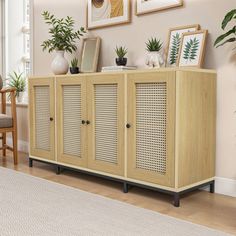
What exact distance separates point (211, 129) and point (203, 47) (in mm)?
513

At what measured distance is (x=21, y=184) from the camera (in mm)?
2494

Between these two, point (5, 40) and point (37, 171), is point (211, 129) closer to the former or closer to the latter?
point (37, 171)

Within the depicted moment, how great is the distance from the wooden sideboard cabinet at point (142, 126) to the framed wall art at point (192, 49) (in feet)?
0.45

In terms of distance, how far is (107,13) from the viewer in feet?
9.77

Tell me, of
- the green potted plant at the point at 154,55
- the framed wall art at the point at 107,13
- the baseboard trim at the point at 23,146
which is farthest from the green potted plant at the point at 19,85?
the green potted plant at the point at 154,55

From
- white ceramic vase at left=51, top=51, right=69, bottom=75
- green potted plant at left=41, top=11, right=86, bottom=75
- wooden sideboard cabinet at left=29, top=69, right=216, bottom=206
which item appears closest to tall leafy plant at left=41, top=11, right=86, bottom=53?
green potted plant at left=41, top=11, right=86, bottom=75

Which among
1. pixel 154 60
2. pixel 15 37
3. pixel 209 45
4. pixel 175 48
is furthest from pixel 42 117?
pixel 15 37

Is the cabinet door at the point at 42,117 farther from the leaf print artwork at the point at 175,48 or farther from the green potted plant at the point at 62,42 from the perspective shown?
the leaf print artwork at the point at 175,48

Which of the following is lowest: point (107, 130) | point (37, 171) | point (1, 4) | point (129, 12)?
point (37, 171)

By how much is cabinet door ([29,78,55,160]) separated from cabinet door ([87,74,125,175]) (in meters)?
0.47

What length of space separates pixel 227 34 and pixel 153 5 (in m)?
0.74

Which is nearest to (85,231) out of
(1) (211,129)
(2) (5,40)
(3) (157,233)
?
(3) (157,233)

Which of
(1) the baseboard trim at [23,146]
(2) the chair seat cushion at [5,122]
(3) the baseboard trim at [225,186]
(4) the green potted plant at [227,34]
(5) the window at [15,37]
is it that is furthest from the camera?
(5) the window at [15,37]

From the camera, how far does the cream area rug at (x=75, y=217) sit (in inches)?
65.4
